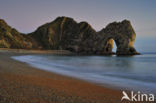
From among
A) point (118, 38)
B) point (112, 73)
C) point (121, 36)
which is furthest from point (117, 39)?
point (112, 73)

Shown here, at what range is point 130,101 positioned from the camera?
5488mm

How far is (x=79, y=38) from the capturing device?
155 metres

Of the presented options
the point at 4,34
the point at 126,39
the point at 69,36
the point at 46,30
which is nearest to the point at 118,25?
Answer: the point at 126,39

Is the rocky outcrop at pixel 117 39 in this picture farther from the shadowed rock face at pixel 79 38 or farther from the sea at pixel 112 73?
the sea at pixel 112 73

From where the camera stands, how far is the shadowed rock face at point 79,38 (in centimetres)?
9249

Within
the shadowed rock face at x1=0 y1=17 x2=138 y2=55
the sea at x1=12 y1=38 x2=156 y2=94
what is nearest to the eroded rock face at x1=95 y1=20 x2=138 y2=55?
the shadowed rock face at x1=0 y1=17 x2=138 y2=55

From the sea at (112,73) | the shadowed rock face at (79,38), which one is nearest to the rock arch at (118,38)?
the shadowed rock face at (79,38)

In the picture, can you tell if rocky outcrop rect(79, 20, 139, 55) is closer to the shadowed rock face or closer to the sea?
the shadowed rock face

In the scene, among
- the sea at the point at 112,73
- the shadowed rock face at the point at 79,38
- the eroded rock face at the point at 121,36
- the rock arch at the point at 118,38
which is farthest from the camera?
the shadowed rock face at the point at 79,38

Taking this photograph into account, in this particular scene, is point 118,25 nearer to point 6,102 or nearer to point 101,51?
point 101,51

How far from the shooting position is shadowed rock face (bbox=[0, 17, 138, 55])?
92.5 meters

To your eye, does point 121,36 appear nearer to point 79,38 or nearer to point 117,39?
point 117,39

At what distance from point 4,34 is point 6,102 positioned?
444ft

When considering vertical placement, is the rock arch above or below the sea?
above
